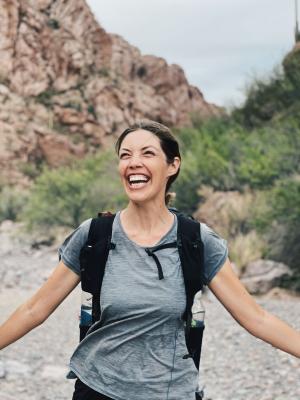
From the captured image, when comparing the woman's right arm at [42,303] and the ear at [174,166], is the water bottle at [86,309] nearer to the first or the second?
the woman's right arm at [42,303]

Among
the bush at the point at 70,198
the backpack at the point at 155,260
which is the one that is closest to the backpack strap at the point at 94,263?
the backpack at the point at 155,260

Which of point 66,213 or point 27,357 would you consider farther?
point 66,213

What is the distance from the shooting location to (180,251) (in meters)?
1.88

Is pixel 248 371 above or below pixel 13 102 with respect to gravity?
below

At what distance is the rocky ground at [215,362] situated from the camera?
5572 millimetres

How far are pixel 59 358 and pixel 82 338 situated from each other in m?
5.35

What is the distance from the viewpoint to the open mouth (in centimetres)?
196

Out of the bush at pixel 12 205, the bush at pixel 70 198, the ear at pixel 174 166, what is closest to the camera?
the ear at pixel 174 166

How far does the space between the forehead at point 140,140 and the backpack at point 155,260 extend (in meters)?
0.25

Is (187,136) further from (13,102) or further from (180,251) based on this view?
(13,102)

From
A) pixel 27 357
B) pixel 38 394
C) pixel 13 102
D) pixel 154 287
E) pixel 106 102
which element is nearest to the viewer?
pixel 154 287

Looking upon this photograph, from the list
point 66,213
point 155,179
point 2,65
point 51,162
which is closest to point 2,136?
point 51,162

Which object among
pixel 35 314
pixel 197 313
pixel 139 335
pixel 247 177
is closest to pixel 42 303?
pixel 35 314

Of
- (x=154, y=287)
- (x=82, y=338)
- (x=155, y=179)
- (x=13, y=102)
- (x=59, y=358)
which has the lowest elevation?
(x=59, y=358)
